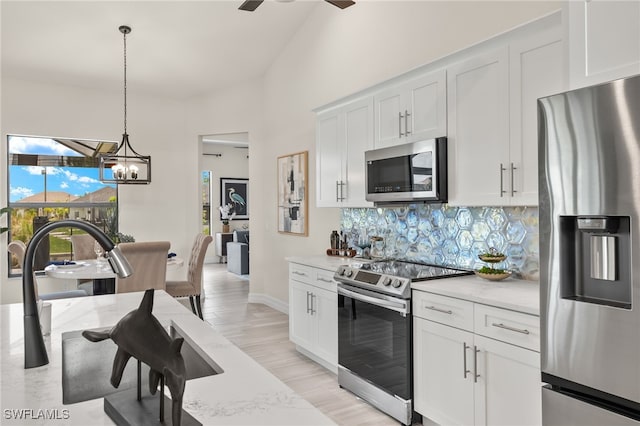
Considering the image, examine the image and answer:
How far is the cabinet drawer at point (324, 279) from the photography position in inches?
138

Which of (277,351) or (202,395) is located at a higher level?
(202,395)

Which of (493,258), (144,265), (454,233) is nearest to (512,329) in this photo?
A: (493,258)

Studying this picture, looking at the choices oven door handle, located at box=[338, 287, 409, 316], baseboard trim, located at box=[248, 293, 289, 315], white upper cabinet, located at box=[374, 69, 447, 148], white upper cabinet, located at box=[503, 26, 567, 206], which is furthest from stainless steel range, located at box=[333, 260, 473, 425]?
baseboard trim, located at box=[248, 293, 289, 315]

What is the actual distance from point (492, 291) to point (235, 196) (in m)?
9.77

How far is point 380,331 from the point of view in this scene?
2861 millimetres

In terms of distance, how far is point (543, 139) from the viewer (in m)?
1.72

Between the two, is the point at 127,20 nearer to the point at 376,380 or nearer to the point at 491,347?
the point at 376,380

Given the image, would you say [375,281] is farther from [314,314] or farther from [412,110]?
[412,110]

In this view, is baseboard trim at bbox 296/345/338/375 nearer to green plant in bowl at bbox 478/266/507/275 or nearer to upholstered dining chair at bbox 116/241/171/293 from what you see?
green plant in bowl at bbox 478/266/507/275

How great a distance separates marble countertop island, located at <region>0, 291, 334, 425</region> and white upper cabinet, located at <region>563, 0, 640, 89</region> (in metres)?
1.55

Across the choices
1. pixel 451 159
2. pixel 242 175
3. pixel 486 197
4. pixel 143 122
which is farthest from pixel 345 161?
pixel 242 175

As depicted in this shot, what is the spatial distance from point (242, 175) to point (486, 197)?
965cm

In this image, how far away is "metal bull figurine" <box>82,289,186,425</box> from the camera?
2.53 ft

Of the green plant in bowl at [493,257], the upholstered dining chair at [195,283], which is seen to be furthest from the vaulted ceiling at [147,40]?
the green plant in bowl at [493,257]
